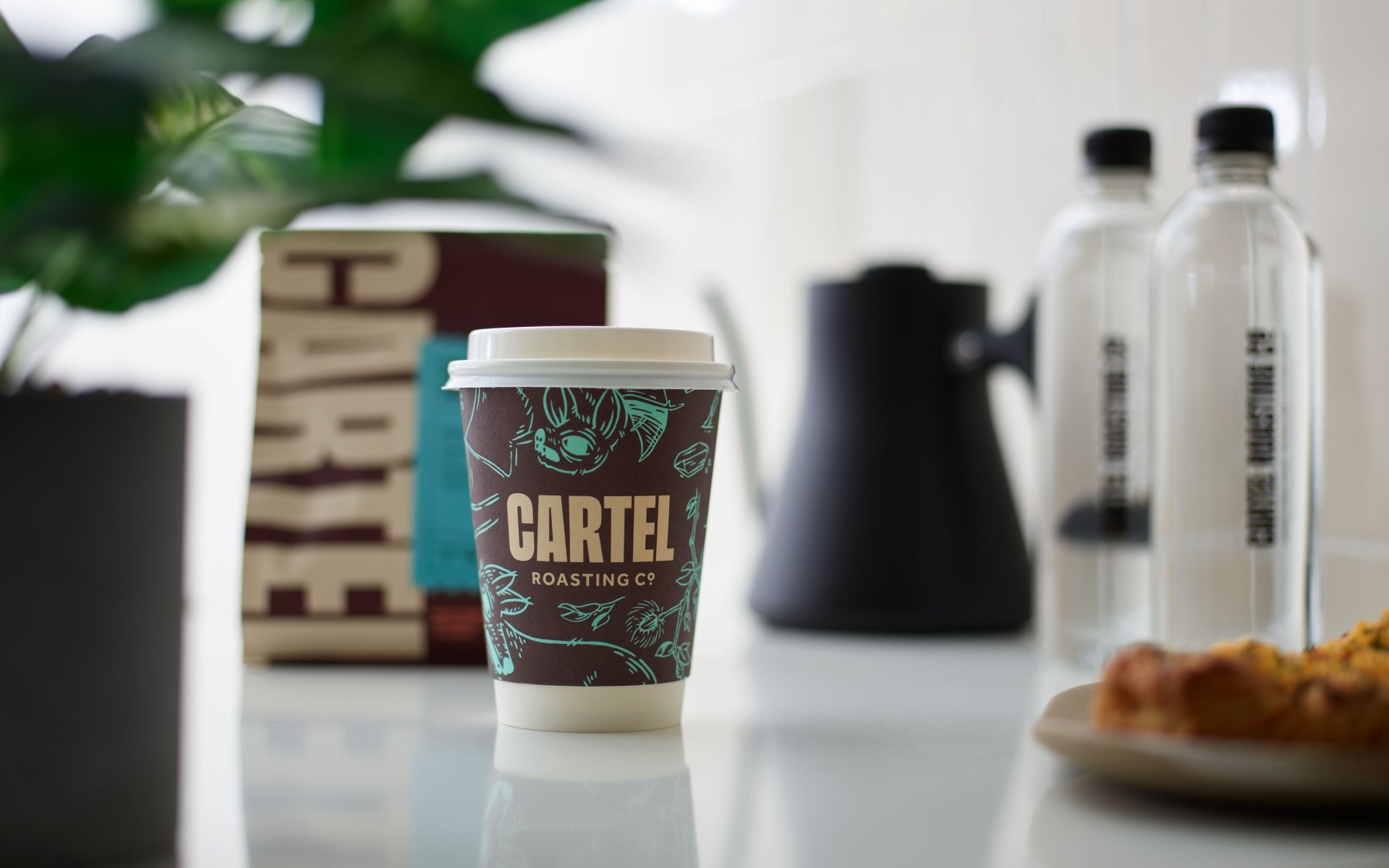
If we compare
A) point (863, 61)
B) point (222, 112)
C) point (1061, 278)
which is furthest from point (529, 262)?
point (863, 61)

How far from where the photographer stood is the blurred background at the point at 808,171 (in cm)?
66

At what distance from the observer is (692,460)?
0.59m

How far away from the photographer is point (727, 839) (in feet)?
1.42

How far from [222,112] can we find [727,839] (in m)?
0.26

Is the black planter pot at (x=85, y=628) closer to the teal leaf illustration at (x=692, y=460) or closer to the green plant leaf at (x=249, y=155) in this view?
the green plant leaf at (x=249, y=155)

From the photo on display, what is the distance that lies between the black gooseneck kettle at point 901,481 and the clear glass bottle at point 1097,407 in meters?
0.08

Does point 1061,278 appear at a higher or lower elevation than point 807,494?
higher

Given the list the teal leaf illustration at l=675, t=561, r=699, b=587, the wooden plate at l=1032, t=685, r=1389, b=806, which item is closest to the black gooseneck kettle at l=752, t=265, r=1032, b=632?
the teal leaf illustration at l=675, t=561, r=699, b=587

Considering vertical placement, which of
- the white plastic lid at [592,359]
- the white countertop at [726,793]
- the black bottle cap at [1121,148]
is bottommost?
the white countertop at [726,793]

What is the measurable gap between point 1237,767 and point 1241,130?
41cm

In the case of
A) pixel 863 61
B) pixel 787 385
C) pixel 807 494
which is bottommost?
pixel 807 494

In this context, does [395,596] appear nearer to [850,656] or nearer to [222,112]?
[850,656]

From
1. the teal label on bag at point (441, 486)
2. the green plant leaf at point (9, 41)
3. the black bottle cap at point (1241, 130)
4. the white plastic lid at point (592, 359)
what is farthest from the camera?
the teal label on bag at point (441, 486)

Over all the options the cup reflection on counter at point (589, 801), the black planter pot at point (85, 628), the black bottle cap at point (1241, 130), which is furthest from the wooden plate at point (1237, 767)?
the black bottle cap at point (1241, 130)
